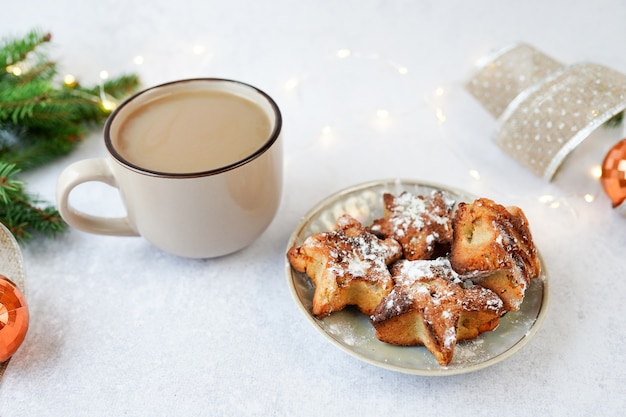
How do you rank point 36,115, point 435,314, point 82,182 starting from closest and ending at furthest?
point 435,314 < point 82,182 < point 36,115

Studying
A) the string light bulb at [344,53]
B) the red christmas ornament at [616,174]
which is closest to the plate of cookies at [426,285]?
the red christmas ornament at [616,174]

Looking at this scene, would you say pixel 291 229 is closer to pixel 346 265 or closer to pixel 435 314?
pixel 346 265

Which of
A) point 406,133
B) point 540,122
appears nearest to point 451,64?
point 406,133

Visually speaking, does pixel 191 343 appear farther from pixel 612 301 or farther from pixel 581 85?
pixel 581 85

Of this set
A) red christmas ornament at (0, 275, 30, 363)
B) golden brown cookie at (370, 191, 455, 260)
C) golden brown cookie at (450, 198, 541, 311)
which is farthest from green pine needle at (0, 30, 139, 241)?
golden brown cookie at (450, 198, 541, 311)

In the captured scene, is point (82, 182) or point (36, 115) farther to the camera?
point (36, 115)

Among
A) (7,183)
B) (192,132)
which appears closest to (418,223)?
(192,132)
